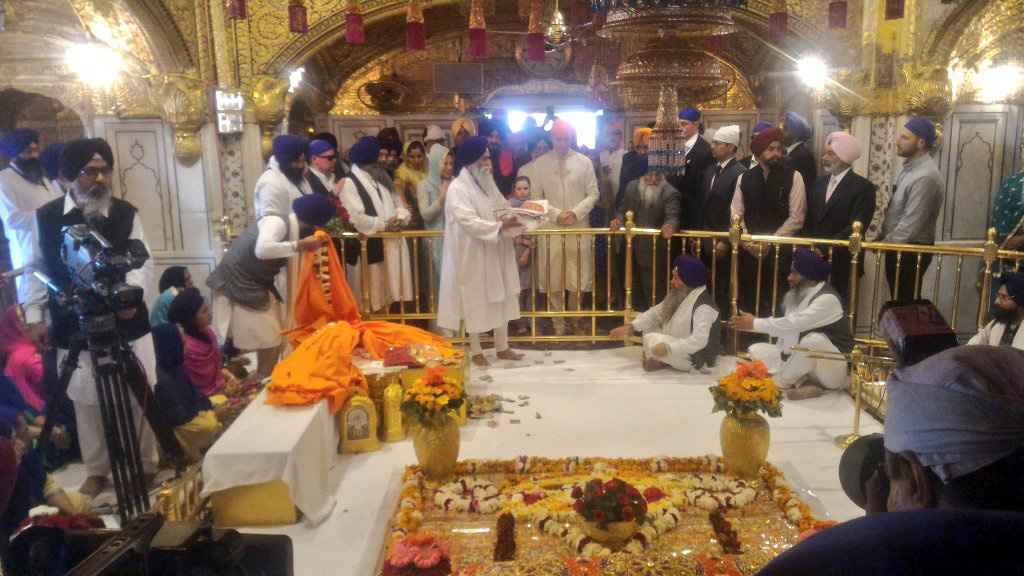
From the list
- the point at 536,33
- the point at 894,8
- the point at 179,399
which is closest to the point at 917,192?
the point at 894,8

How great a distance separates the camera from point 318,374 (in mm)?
4652

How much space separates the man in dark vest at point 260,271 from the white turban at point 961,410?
4449 mm

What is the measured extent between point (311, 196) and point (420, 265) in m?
2.46

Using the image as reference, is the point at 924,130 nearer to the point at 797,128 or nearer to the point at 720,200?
the point at 797,128

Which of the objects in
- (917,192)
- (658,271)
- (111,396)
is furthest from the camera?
(658,271)

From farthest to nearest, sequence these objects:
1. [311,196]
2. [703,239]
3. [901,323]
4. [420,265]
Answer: [420,265] → [703,239] → [311,196] → [901,323]

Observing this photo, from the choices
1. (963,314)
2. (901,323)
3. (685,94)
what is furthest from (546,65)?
(901,323)

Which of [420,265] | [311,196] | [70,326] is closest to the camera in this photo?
[70,326]

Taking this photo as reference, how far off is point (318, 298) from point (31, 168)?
10.3 feet

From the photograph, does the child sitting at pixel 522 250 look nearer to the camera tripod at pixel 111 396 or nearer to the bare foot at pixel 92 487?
the bare foot at pixel 92 487

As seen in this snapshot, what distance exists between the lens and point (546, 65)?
1093 cm

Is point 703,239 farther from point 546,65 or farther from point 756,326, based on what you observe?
point 546,65

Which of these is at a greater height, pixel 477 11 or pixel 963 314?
pixel 477 11

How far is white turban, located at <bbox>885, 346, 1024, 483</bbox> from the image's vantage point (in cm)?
103
